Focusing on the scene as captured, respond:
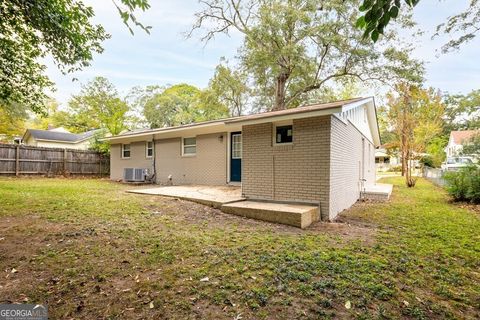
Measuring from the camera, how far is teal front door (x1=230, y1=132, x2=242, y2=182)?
10062 millimetres

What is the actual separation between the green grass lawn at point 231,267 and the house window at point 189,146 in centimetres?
612

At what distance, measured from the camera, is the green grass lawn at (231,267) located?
2.41 metres

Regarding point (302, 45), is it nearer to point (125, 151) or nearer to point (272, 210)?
point (125, 151)

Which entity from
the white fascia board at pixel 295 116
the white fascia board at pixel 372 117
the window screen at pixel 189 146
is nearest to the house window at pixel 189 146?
the window screen at pixel 189 146

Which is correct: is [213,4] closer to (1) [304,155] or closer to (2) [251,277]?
(1) [304,155]

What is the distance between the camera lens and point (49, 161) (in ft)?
51.4

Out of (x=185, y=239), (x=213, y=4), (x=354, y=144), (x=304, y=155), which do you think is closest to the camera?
(x=185, y=239)

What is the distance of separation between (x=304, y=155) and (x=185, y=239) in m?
3.41

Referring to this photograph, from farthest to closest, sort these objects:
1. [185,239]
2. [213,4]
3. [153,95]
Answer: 1. [153,95]
2. [213,4]
3. [185,239]

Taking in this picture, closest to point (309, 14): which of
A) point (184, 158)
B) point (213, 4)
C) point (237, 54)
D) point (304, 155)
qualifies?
point (237, 54)

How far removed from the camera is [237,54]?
18.8m

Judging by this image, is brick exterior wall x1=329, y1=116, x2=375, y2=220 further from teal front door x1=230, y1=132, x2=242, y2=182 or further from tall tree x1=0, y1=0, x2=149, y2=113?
tall tree x1=0, y1=0, x2=149, y2=113

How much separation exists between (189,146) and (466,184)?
35.0ft

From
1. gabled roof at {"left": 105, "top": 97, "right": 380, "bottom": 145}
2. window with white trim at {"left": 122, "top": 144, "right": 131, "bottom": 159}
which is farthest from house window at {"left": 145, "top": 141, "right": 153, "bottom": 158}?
window with white trim at {"left": 122, "top": 144, "right": 131, "bottom": 159}
